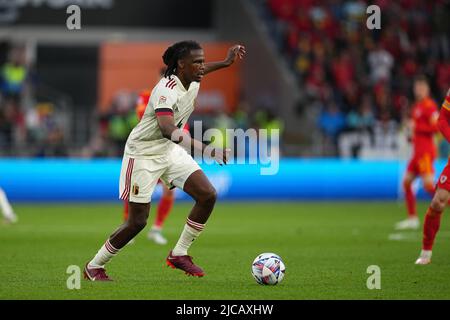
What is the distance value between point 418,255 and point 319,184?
1180 centimetres

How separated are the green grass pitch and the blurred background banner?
41.4 inches

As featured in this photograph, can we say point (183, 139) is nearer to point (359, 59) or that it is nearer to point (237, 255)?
point (237, 255)

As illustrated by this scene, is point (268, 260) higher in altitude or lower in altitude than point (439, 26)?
lower

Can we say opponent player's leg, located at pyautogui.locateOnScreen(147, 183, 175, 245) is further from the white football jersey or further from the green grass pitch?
the white football jersey

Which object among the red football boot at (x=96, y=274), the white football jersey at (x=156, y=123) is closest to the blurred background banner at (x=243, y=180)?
the red football boot at (x=96, y=274)

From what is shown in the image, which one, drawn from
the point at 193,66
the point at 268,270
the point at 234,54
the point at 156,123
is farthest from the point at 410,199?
the point at 156,123

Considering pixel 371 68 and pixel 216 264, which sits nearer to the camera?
pixel 216 264

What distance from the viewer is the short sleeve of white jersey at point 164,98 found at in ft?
32.9

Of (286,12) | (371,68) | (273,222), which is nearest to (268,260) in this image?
(273,222)

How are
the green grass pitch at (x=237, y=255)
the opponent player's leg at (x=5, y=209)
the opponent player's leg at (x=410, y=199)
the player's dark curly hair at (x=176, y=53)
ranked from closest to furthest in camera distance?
the green grass pitch at (x=237, y=255) → the player's dark curly hair at (x=176, y=53) → the opponent player's leg at (x=410, y=199) → the opponent player's leg at (x=5, y=209)

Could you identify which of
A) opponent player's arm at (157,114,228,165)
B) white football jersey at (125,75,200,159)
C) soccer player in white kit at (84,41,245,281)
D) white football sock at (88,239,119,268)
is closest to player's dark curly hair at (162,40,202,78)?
soccer player in white kit at (84,41,245,281)

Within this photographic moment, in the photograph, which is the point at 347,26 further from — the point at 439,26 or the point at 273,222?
the point at 273,222

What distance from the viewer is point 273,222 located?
62.5 feet

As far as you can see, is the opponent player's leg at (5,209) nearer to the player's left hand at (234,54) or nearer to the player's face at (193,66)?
the player's left hand at (234,54)
